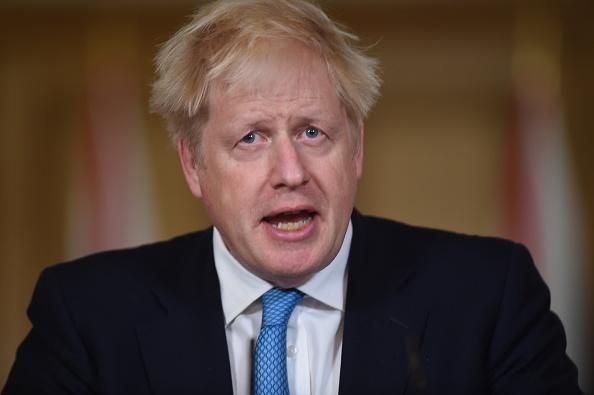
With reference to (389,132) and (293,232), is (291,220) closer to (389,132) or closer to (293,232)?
(293,232)

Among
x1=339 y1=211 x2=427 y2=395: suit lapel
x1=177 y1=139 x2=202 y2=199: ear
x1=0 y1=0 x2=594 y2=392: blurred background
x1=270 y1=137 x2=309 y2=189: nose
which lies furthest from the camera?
x1=0 y1=0 x2=594 y2=392: blurred background

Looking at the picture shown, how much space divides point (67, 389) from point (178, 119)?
2.00 feet

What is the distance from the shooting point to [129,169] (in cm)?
365

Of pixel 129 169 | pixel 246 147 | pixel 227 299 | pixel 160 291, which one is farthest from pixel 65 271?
pixel 129 169

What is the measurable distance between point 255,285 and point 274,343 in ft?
0.46

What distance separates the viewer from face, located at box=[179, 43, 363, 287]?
5.22 feet

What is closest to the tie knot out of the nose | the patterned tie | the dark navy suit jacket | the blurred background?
the patterned tie

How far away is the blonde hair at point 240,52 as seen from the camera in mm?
1634

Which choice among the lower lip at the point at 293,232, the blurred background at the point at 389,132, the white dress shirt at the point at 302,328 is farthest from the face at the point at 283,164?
the blurred background at the point at 389,132

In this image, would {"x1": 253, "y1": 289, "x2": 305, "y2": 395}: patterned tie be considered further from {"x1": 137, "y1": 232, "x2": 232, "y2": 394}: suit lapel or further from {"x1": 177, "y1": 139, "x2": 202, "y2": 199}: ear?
{"x1": 177, "y1": 139, "x2": 202, "y2": 199}: ear

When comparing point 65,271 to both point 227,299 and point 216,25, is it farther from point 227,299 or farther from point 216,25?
point 216,25

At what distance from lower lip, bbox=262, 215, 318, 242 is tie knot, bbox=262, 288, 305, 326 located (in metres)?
0.18

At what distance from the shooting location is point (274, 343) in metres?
1.66

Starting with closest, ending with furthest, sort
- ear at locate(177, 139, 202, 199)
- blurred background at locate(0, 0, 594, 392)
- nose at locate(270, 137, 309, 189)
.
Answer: nose at locate(270, 137, 309, 189)
ear at locate(177, 139, 202, 199)
blurred background at locate(0, 0, 594, 392)
